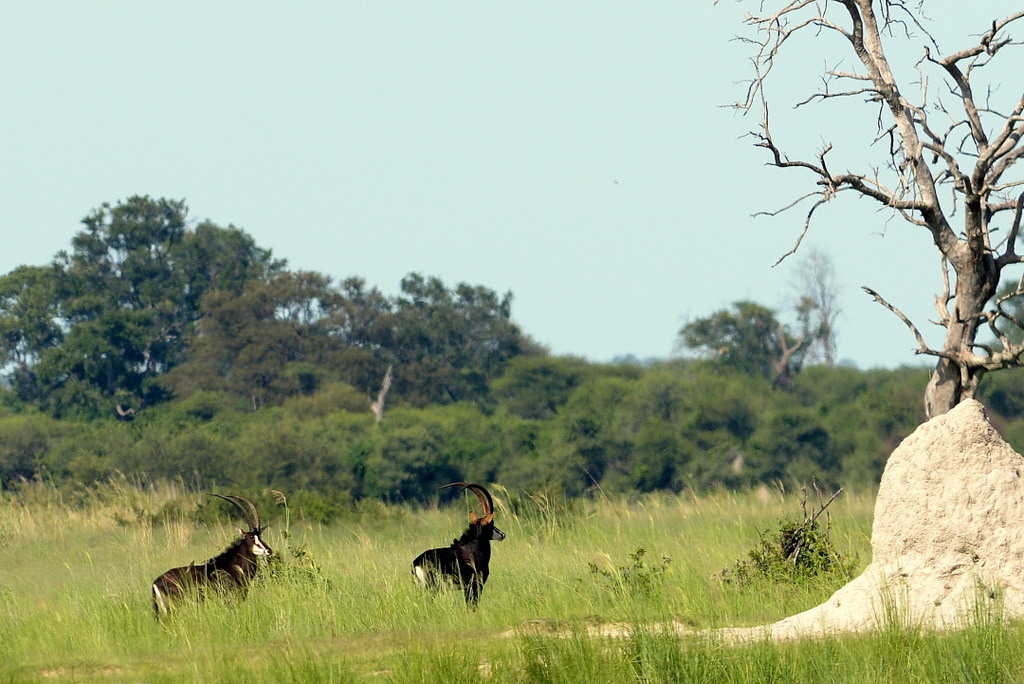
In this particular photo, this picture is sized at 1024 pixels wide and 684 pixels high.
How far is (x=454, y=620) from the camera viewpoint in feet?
23.1

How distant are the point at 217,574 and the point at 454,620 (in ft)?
5.57

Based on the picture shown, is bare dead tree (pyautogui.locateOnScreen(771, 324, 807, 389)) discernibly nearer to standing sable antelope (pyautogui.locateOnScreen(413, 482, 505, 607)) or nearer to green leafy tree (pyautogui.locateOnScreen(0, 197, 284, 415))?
green leafy tree (pyautogui.locateOnScreen(0, 197, 284, 415))

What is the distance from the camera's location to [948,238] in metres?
8.48

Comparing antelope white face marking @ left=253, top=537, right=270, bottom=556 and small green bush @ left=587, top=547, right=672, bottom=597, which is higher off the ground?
antelope white face marking @ left=253, top=537, right=270, bottom=556

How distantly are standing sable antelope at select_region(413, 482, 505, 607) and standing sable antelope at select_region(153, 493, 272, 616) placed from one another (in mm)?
1091

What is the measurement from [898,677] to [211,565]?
4.38 metres

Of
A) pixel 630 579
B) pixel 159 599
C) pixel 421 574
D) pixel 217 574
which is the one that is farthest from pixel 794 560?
pixel 159 599

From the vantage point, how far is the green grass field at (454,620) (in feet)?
18.0

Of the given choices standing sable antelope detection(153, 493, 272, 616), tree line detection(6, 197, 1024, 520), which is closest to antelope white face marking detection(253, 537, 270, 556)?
standing sable antelope detection(153, 493, 272, 616)

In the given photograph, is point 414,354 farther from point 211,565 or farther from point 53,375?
point 211,565

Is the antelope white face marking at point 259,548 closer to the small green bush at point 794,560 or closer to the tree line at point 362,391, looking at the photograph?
the small green bush at point 794,560

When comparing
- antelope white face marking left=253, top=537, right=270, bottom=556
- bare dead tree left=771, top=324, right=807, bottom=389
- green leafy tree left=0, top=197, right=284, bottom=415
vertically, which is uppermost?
green leafy tree left=0, top=197, right=284, bottom=415

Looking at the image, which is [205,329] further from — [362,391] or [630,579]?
[630,579]

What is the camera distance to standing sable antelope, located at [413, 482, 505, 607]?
758cm
